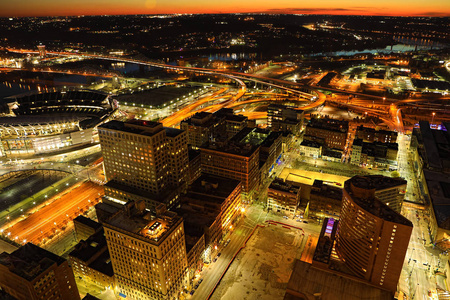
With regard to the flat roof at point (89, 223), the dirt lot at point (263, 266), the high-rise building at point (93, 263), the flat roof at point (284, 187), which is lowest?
the dirt lot at point (263, 266)

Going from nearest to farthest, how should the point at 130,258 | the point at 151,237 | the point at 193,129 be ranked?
1. the point at 151,237
2. the point at 130,258
3. the point at 193,129

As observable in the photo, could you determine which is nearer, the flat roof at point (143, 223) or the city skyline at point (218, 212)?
the flat roof at point (143, 223)

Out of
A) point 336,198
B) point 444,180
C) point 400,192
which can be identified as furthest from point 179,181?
point 444,180

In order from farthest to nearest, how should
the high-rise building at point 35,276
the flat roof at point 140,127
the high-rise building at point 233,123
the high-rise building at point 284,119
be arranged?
the high-rise building at point 284,119 < the high-rise building at point 233,123 < the flat roof at point 140,127 < the high-rise building at point 35,276

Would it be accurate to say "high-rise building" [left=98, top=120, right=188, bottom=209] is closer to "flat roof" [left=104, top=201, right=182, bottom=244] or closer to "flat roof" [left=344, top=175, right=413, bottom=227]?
"flat roof" [left=104, top=201, right=182, bottom=244]

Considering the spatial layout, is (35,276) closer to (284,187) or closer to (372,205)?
(284,187)

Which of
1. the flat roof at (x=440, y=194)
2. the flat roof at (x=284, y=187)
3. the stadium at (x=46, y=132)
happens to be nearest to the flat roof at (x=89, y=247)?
the flat roof at (x=284, y=187)

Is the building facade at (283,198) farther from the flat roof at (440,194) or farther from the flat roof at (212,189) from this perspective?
the flat roof at (440,194)

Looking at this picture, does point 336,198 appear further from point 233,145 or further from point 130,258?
point 130,258
